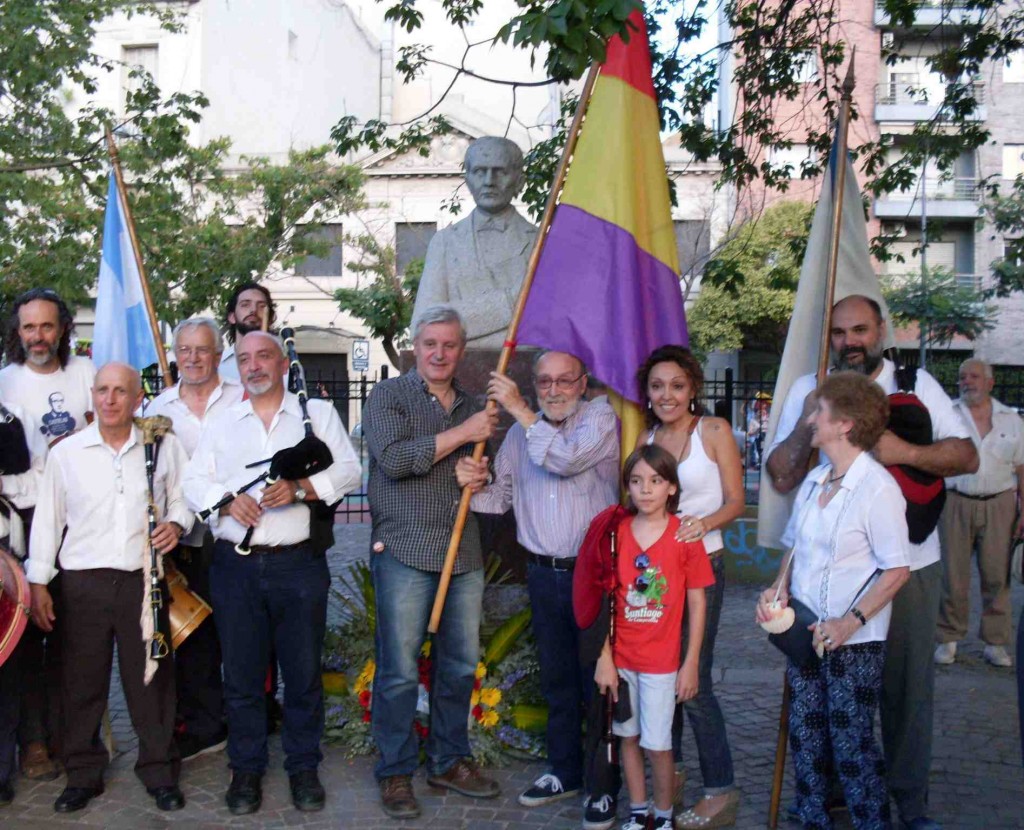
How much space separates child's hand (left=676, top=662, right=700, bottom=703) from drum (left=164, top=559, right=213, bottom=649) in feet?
6.92

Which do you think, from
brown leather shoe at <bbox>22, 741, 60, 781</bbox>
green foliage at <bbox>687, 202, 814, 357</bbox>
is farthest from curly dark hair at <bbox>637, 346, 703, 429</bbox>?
green foliage at <bbox>687, 202, 814, 357</bbox>

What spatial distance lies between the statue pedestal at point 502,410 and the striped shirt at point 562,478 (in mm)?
735

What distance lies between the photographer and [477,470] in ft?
14.7

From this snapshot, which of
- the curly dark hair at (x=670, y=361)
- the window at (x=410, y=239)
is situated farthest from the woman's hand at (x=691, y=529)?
the window at (x=410, y=239)

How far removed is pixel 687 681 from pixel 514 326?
159 cm

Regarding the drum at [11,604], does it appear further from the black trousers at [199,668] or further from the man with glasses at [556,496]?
the man with glasses at [556,496]

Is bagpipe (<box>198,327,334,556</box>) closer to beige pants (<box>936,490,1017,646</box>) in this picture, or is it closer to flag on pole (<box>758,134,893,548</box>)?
flag on pole (<box>758,134,893,548</box>)

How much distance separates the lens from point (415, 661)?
4582mm

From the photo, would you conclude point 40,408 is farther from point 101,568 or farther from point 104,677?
point 104,677

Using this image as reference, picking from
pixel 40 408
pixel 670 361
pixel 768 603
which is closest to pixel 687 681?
pixel 768 603

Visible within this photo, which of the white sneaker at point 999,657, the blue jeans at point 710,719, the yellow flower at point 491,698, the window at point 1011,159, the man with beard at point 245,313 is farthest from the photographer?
the window at point 1011,159

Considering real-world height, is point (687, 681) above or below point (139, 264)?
below

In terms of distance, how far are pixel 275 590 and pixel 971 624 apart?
6.20 m

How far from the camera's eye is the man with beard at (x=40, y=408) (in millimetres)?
4945
